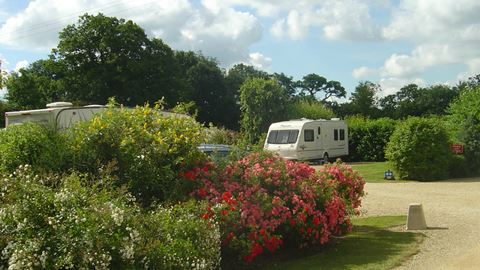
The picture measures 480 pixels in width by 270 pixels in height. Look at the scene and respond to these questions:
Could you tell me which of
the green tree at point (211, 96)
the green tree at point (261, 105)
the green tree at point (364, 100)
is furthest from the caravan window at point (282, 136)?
the green tree at point (364, 100)

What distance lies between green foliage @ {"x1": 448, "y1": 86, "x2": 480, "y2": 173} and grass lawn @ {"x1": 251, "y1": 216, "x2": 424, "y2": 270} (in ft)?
42.4

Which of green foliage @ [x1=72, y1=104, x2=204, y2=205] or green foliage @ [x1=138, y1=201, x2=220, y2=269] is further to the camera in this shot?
green foliage @ [x1=72, y1=104, x2=204, y2=205]

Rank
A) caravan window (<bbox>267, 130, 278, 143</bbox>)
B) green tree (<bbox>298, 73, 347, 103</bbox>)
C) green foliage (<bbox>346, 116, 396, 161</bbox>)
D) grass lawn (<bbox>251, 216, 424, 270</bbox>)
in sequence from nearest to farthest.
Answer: grass lawn (<bbox>251, 216, 424, 270</bbox>) → caravan window (<bbox>267, 130, 278, 143</bbox>) → green foliage (<bbox>346, 116, 396, 161</bbox>) → green tree (<bbox>298, 73, 347, 103</bbox>)

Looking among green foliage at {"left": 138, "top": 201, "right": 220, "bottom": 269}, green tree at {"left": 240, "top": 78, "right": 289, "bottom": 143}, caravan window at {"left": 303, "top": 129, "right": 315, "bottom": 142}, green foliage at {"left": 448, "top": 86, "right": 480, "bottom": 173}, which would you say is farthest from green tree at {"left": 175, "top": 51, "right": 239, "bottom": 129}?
green foliage at {"left": 138, "top": 201, "right": 220, "bottom": 269}

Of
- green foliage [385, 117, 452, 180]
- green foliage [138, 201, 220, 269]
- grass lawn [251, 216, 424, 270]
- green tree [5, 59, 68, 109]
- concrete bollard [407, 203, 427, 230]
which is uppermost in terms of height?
green tree [5, 59, 68, 109]

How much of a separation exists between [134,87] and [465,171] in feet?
92.2

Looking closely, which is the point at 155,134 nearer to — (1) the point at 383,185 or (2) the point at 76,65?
(1) the point at 383,185

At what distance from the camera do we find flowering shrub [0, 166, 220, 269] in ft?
17.6

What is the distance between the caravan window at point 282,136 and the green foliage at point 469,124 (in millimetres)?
7588

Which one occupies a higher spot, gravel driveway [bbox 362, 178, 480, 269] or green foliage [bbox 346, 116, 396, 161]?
green foliage [bbox 346, 116, 396, 161]

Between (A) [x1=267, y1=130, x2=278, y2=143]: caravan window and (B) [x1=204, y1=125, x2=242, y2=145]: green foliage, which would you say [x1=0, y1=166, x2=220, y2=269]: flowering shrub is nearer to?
(B) [x1=204, y1=125, x2=242, y2=145]: green foliage

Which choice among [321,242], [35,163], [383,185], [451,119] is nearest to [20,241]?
[35,163]

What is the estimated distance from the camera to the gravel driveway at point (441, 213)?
323 inches

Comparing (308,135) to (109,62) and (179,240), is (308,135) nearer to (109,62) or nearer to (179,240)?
(109,62)
